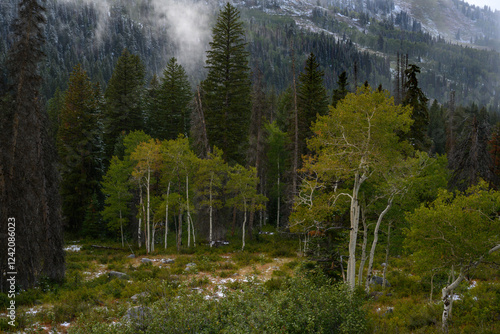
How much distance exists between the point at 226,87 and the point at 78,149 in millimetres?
17176

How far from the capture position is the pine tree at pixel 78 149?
106ft

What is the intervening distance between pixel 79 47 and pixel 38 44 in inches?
6573

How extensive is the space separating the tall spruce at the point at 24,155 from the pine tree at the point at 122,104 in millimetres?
21958

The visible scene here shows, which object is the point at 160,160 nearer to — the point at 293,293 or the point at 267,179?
the point at 267,179

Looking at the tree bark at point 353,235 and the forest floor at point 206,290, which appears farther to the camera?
the tree bark at point 353,235

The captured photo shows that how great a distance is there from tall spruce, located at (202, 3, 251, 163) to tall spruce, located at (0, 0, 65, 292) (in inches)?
682

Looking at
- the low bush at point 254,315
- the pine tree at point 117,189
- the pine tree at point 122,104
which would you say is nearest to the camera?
the low bush at point 254,315

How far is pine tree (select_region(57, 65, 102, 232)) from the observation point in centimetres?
3222

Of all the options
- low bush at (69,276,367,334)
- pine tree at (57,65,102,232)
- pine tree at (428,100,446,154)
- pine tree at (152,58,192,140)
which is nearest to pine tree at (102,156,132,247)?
pine tree at (57,65,102,232)

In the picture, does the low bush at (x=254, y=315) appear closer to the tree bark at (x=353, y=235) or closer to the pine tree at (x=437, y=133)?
the tree bark at (x=353, y=235)

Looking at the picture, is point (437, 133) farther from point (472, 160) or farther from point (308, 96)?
point (472, 160)

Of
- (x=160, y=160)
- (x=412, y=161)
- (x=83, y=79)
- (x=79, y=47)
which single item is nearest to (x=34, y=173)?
(x=160, y=160)

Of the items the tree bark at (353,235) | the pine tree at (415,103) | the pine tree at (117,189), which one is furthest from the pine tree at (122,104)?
the tree bark at (353,235)

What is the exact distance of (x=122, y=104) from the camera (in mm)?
34375
